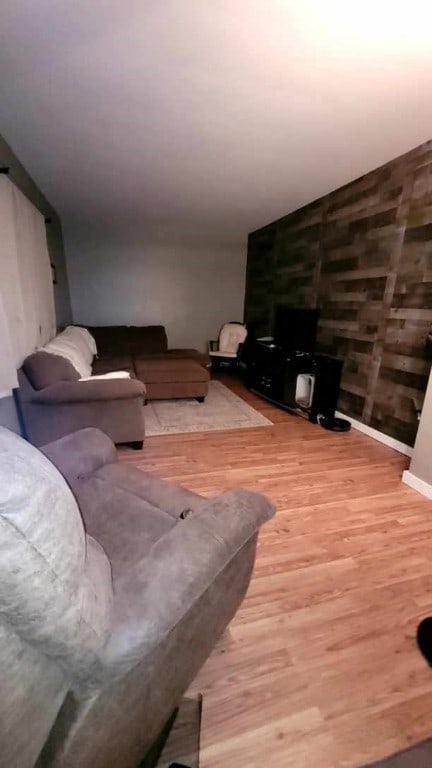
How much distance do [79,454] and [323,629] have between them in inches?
47.3

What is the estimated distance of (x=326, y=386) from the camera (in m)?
3.30

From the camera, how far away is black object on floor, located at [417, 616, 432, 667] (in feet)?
3.85

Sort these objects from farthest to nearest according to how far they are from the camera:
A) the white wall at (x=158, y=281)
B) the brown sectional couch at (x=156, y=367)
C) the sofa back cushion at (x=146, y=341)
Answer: the white wall at (x=158, y=281) → the sofa back cushion at (x=146, y=341) → the brown sectional couch at (x=156, y=367)

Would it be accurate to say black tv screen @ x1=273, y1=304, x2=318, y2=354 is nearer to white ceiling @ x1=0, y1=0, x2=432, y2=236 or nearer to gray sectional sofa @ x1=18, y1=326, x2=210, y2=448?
white ceiling @ x1=0, y1=0, x2=432, y2=236

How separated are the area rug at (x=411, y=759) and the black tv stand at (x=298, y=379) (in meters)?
2.57

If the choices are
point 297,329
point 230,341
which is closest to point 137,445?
point 297,329

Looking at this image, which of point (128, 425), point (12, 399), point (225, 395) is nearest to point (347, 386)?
point (225, 395)

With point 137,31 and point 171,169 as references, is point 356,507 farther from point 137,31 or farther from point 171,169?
point 171,169

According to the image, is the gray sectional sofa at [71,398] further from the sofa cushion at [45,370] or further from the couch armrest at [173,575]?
the couch armrest at [173,575]

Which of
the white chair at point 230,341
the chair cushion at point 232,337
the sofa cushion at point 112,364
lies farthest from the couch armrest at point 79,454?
the chair cushion at point 232,337

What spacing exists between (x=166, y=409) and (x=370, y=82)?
3019 mm

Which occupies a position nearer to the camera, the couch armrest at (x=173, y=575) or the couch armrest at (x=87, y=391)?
the couch armrest at (x=173, y=575)

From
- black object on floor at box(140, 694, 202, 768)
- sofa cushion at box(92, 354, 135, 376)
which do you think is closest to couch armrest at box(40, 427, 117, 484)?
black object on floor at box(140, 694, 202, 768)

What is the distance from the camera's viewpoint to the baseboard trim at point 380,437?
2.74 metres
